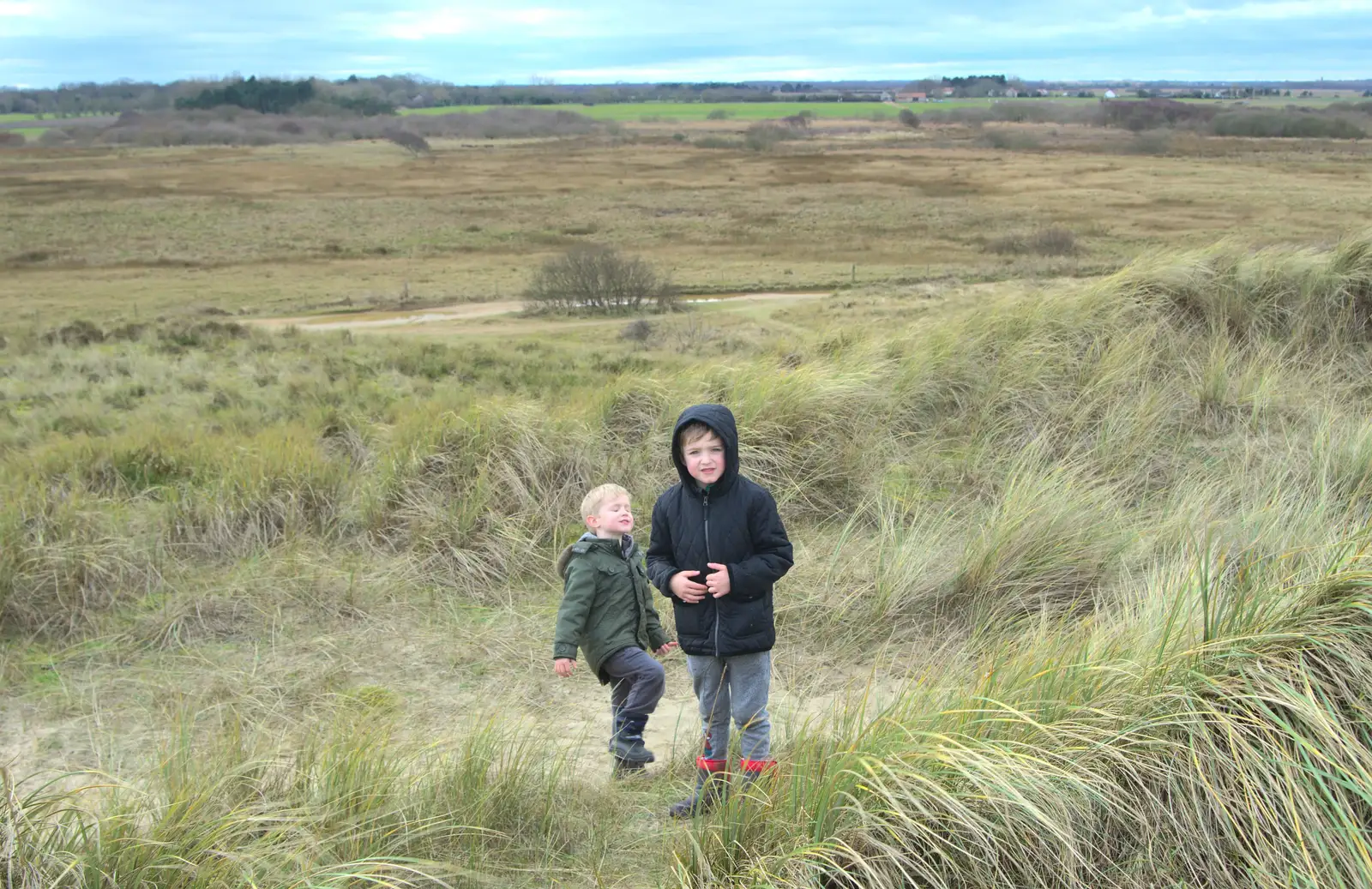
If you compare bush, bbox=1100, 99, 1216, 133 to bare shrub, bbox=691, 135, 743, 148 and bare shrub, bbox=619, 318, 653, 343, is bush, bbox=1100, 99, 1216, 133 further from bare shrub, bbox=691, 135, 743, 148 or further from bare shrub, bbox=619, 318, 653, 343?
bare shrub, bbox=619, 318, 653, 343

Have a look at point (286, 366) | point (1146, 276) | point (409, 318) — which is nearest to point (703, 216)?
point (409, 318)

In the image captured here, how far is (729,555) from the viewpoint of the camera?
3531 mm

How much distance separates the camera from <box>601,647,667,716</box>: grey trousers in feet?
12.9

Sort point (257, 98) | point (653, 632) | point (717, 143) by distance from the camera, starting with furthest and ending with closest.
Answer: point (257, 98) → point (717, 143) → point (653, 632)

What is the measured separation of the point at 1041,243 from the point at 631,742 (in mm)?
Result: 38655

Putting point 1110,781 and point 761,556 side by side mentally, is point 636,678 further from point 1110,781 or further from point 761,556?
point 1110,781

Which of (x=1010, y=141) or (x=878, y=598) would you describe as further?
(x=1010, y=141)

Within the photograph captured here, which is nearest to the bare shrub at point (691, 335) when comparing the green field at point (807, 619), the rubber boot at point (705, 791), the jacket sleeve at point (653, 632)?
the green field at point (807, 619)

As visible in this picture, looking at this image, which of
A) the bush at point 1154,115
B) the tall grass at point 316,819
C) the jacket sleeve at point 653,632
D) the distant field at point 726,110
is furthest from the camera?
the distant field at point 726,110

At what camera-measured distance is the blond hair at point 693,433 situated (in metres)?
3.46

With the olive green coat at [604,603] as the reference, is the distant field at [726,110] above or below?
above

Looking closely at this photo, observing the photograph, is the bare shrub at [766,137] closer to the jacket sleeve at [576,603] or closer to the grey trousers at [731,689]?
the jacket sleeve at [576,603]

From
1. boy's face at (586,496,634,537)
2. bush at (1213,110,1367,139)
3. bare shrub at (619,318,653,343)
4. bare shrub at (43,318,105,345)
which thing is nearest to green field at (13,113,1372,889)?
boy's face at (586,496,634,537)

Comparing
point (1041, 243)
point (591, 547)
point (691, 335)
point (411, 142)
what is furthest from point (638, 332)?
point (411, 142)
